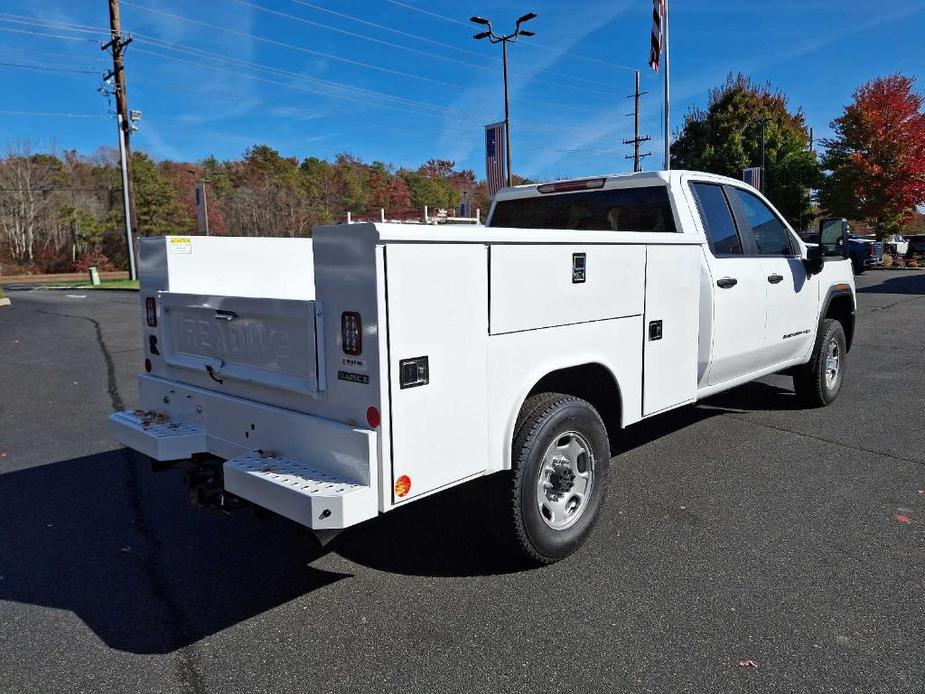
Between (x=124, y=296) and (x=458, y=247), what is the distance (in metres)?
23.7

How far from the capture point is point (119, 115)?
2873 centimetres

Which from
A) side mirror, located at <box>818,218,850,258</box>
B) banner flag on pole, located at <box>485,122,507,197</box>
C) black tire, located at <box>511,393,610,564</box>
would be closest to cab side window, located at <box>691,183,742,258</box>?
side mirror, located at <box>818,218,850,258</box>

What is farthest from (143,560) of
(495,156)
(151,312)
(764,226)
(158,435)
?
(495,156)

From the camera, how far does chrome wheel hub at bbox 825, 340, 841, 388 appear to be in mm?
6969

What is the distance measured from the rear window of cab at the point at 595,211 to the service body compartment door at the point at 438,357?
7.53 feet

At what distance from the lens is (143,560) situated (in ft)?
13.0

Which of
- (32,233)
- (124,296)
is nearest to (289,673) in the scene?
(124,296)

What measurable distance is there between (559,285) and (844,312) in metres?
5.03

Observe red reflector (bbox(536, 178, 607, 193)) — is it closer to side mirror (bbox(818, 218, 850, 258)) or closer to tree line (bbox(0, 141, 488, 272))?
side mirror (bbox(818, 218, 850, 258))

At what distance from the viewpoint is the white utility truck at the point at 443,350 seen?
292 cm

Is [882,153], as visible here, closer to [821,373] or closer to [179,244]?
[821,373]

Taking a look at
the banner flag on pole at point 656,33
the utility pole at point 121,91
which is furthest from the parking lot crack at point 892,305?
the utility pole at point 121,91

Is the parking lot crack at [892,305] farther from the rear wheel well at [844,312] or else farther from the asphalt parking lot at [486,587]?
the asphalt parking lot at [486,587]

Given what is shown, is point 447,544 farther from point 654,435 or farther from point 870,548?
point 654,435
